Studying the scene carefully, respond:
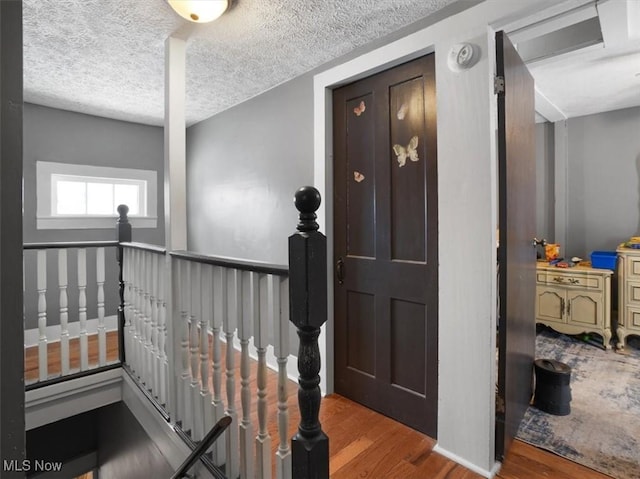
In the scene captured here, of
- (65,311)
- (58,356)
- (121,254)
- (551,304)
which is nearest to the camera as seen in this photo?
(65,311)

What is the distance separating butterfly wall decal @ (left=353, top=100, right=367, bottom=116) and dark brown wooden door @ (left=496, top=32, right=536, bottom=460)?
0.85 metres

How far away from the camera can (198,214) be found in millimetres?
4016

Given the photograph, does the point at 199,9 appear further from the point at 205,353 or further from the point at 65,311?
the point at 65,311

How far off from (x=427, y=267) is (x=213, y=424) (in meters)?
1.41

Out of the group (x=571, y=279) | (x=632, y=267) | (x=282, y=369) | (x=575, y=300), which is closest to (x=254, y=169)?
(x=282, y=369)

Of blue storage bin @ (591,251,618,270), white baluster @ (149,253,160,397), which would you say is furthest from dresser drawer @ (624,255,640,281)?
white baluster @ (149,253,160,397)

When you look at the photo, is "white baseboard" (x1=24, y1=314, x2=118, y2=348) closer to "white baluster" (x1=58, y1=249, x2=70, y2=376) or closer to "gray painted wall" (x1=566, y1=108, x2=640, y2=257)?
"white baluster" (x1=58, y1=249, x2=70, y2=376)

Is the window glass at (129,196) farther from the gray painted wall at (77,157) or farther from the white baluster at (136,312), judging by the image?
the white baluster at (136,312)

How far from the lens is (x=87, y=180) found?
3.72m

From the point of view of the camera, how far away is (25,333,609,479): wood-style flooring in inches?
64.7

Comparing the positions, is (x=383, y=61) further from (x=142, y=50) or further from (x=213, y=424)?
(x=213, y=424)

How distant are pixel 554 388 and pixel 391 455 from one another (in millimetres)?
1187

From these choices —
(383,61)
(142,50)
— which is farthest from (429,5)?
(142,50)

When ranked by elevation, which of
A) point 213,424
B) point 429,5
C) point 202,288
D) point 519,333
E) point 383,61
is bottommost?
point 213,424
